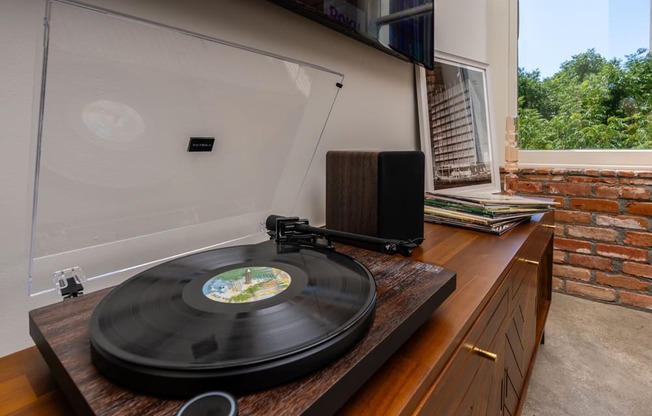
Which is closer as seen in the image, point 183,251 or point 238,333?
point 238,333

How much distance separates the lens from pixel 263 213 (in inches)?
33.5

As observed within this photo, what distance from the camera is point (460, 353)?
0.52 metres

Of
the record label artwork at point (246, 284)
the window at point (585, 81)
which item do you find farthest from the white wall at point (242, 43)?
the window at point (585, 81)

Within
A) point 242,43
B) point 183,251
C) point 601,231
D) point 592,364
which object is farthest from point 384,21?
point 601,231

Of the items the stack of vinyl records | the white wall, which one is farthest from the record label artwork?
the stack of vinyl records

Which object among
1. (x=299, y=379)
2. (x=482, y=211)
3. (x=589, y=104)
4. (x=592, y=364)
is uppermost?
(x=589, y=104)

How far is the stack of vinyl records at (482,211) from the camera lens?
1.11m

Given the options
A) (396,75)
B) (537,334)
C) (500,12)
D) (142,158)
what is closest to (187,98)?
(142,158)

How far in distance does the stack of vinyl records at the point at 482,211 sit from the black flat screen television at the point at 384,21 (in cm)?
54

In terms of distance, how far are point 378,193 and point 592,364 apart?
152cm

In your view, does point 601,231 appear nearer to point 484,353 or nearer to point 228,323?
point 484,353

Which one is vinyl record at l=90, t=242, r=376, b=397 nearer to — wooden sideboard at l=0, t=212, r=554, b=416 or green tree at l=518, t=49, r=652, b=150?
wooden sideboard at l=0, t=212, r=554, b=416

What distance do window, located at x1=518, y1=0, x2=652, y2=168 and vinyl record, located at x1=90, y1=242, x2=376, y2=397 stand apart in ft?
7.42

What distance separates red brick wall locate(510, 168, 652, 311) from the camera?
1934mm
